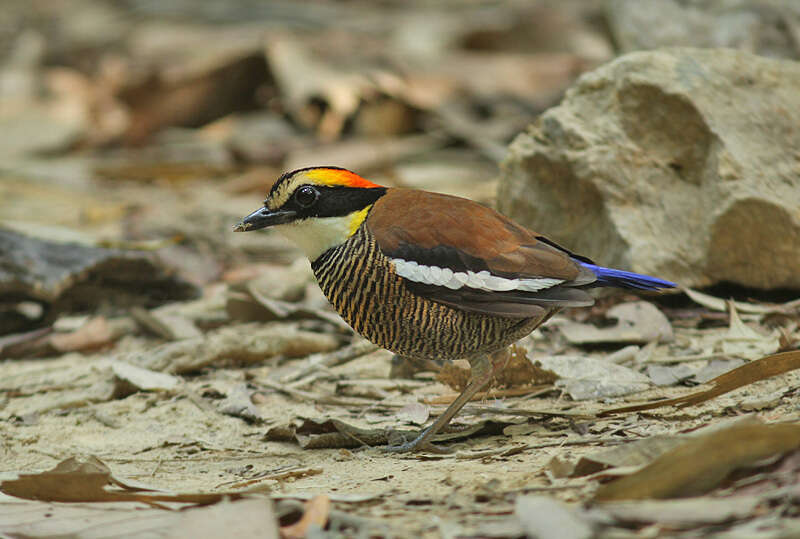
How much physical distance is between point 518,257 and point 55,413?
2155 mm

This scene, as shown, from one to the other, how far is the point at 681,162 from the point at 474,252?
61.9 inches

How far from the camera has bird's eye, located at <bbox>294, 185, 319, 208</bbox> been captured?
3.71 m

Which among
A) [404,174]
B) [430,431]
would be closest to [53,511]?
[430,431]

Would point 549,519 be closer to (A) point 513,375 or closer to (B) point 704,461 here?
(B) point 704,461

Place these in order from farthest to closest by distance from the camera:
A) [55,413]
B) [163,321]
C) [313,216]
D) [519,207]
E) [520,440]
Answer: [163,321] < [519,207] < [55,413] < [313,216] < [520,440]

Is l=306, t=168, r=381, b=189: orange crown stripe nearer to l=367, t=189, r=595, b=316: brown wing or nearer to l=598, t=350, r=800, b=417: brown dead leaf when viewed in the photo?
l=367, t=189, r=595, b=316: brown wing

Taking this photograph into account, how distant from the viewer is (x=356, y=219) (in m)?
3.69

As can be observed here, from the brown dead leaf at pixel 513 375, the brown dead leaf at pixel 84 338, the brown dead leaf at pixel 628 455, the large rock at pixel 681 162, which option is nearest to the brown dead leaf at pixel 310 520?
the brown dead leaf at pixel 628 455

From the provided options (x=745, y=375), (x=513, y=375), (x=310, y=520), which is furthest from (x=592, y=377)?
(x=310, y=520)

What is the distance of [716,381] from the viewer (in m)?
3.43

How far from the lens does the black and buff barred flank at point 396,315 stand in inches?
137

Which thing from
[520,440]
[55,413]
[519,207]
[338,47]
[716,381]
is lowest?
[55,413]

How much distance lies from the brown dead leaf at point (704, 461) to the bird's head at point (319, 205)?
5.45 ft

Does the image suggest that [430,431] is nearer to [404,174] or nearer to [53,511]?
[53,511]
